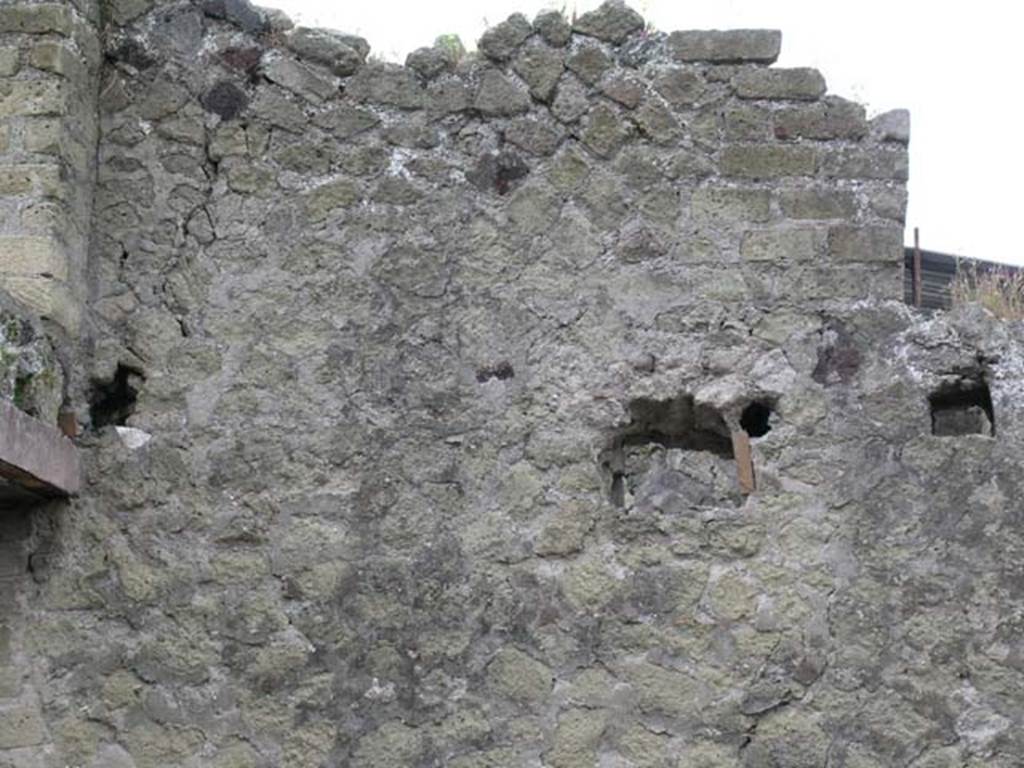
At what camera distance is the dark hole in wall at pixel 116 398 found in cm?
534

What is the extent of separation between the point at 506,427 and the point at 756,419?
725mm

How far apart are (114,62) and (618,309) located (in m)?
1.71

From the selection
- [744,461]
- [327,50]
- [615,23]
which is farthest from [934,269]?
[327,50]

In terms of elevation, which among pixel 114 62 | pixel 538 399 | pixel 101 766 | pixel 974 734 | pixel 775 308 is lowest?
pixel 101 766

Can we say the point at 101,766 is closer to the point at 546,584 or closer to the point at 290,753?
the point at 290,753

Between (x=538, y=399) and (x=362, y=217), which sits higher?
(x=362, y=217)

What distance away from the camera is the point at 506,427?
5254 millimetres

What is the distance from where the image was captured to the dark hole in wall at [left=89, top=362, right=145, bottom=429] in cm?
534

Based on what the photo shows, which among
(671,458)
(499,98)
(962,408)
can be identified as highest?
(499,98)

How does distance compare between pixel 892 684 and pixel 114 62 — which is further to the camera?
pixel 114 62

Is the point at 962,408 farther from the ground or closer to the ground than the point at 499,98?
closer to the ground

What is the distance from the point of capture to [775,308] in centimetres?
530

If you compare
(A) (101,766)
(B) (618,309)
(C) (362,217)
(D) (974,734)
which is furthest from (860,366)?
(A) (101,766)

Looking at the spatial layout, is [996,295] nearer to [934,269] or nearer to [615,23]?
[615,23]
